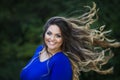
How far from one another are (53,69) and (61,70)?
89 millimetres

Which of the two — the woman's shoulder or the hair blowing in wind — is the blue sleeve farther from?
the hair blowing in wind

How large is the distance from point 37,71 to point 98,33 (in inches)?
49.5

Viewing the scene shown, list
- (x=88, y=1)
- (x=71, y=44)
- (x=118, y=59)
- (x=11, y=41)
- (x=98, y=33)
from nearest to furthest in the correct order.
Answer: (x=71, y=44)
(x=98, y=33)
(x=88, y=1)
(x=118, y=59)
(x=11, y=41)

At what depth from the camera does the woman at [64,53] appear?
18.4 ft

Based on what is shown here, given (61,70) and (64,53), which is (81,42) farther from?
(61,70)

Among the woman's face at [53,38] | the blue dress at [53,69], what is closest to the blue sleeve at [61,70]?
the blue dress at [53,69]

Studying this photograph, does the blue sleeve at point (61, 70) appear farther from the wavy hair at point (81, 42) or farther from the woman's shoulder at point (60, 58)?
the wavy hair at point (81, 42)

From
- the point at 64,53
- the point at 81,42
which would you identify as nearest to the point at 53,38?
the point at 64,53

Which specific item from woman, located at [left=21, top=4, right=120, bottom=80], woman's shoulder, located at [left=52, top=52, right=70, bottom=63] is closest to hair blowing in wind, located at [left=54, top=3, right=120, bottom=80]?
woman, located at [left=21, top=4, right=120, bottom=80]

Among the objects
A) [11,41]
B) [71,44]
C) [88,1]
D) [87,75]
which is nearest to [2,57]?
[11,41]

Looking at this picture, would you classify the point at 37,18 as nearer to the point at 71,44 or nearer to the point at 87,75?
the point at 87,75

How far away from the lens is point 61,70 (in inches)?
219

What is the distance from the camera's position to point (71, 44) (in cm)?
592

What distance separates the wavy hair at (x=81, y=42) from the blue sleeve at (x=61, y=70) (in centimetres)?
22
